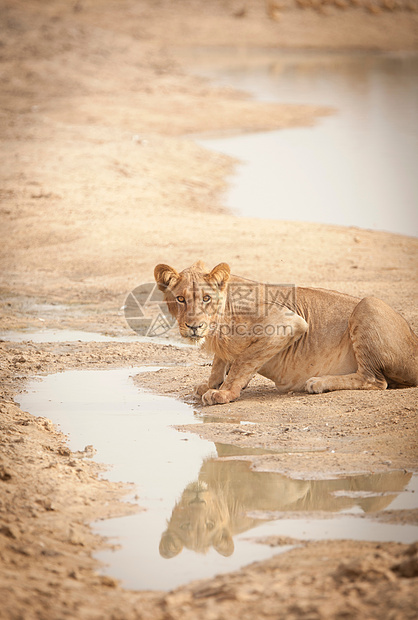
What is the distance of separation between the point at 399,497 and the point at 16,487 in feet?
7.91

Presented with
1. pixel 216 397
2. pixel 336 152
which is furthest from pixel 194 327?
pixel 336 152

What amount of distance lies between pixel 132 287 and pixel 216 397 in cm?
452

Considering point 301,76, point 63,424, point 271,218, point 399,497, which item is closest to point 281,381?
point 63,424

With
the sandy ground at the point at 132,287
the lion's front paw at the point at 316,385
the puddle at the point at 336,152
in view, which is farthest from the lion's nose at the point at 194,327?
the puddle at the point at 336,152

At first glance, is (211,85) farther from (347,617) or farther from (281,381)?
(347,617)

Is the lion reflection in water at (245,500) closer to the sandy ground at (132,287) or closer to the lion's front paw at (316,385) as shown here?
the sandy ground at (132,287)

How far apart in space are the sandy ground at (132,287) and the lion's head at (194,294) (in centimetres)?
78

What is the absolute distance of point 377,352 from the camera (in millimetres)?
7434

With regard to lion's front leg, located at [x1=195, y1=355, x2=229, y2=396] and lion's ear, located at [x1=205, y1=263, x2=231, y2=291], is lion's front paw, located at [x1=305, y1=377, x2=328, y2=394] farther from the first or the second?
lion's ear, located at [x1=205, y1=263, x2=231, y2=291]

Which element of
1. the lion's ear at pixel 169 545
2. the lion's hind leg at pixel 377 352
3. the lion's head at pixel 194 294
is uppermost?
the lion's head at pixel 194 294

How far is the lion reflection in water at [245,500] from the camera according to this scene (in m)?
5.33

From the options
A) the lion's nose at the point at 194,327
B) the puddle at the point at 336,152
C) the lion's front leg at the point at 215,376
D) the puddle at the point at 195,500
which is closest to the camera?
the puddle at the point at 195,500

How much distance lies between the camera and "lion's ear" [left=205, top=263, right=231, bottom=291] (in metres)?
7.39

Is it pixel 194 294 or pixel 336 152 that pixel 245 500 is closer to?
pixel 194 294
